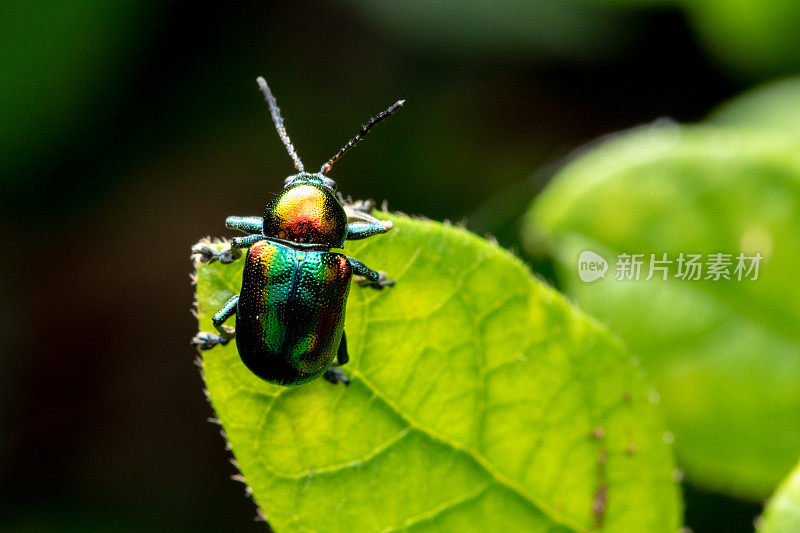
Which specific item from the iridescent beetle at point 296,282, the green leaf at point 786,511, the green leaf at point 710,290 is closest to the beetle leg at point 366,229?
the iridescent beetle at point 296,282

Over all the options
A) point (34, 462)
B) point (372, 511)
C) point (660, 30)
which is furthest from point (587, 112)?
point (34, 462)

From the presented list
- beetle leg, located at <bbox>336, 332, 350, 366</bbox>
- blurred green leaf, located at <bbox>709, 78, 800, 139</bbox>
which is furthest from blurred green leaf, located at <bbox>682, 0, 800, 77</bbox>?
beetle leg, located at <bbox>336, 332, 350, 366</bbox>

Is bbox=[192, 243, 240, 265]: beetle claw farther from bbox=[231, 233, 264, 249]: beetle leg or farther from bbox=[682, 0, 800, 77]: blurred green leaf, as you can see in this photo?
bbox=[682, 0, 800, 77]: blurred green leaf

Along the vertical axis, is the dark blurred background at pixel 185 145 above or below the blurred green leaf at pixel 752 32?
below

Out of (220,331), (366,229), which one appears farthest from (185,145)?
(220,331)

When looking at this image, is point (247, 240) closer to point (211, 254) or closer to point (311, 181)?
point (311, 181)

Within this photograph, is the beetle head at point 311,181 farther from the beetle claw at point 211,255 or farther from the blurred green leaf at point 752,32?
the blurred green leaf at point 752,32
